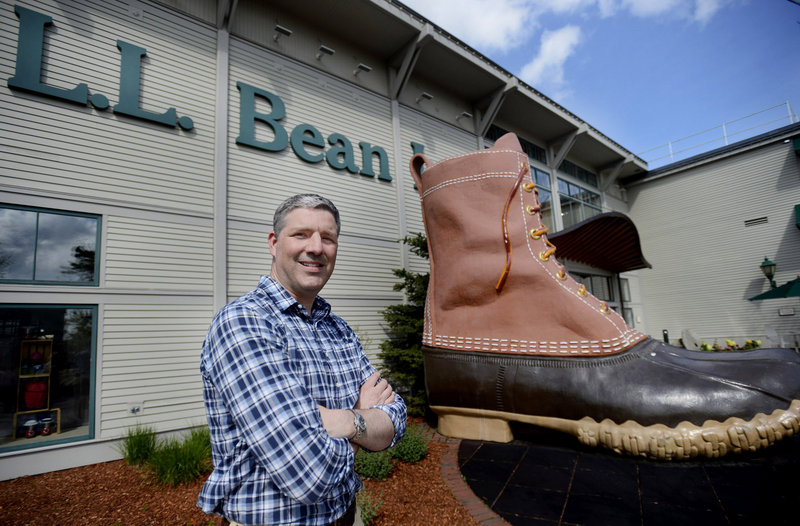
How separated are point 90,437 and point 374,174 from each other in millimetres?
5472

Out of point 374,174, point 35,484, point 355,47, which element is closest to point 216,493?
point 35,484

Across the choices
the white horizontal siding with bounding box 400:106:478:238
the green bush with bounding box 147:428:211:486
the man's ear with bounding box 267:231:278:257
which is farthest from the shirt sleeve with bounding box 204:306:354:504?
the white horizontal siding with bounding box 400:106:478:238

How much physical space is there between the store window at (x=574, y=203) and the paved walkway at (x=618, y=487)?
34.0 ft

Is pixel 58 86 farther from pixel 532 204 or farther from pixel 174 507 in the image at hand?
pixel 532 204

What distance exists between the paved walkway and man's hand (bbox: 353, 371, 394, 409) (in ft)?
3.66

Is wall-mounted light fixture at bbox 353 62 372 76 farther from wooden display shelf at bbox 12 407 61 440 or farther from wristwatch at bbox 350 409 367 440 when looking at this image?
wristwatch at bbox 350 409 367 440

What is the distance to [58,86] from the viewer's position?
14.0ft

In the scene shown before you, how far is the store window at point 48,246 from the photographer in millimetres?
3896

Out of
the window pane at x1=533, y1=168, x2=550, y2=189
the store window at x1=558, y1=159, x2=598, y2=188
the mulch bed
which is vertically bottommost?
the mulch bed

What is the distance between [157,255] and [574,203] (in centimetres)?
1194

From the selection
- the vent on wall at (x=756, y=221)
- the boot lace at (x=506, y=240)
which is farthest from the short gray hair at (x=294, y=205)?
the vent on wall at (x=756, y=221)

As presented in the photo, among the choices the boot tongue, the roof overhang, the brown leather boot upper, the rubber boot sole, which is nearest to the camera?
the rubber boot sole

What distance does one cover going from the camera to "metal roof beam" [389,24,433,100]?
23.4 feet

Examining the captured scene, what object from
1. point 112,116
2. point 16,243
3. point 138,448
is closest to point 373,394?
point 138,448
